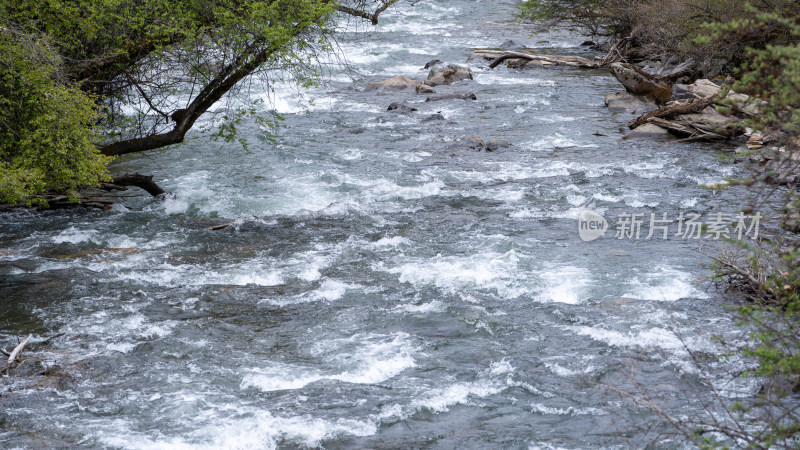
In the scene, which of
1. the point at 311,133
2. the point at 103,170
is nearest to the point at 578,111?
the point at 311,133

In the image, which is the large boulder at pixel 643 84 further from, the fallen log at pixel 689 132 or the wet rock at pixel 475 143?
the wet rock at pixel 475 143

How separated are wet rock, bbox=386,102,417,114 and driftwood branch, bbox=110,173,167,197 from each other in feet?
25.6

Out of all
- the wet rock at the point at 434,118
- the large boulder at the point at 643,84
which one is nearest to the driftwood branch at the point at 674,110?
the large boulder at the point at 643,84

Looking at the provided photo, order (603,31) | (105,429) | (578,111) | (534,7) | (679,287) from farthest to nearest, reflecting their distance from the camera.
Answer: (603,31), (534,7), (578,111), (679,287), (105,429)

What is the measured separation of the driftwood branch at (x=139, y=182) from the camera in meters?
11.9

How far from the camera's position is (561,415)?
643 cm

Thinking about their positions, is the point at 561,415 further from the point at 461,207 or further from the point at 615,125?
the point at 615,125

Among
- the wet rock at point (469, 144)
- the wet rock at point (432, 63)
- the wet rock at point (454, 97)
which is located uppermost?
the wet rock at point (432, 63)

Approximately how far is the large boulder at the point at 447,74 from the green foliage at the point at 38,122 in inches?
548

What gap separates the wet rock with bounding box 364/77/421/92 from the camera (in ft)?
71.5

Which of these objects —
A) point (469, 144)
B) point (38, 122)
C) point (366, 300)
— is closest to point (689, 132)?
point (469, 144)

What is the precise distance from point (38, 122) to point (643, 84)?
14.0m

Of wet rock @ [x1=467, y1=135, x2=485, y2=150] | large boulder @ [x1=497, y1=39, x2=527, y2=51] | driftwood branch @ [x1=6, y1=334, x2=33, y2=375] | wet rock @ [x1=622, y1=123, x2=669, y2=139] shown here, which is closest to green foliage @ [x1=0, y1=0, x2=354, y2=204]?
driftwood branch @ [x1=6, y1=334, x2=33, y2=375]

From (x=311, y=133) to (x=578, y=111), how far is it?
21.4 ft
